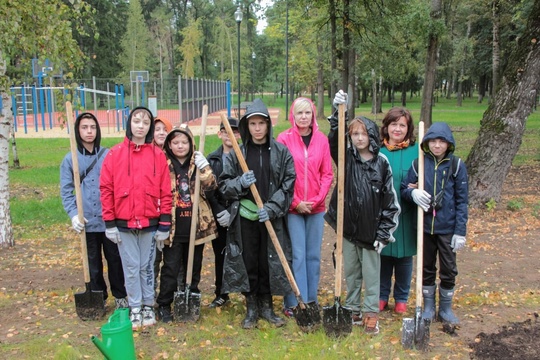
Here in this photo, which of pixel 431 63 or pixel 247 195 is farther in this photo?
pixel 431 63

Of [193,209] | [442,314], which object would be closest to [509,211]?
[442,314]

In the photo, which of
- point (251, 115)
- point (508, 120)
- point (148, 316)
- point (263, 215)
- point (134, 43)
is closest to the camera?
point (263, 215)

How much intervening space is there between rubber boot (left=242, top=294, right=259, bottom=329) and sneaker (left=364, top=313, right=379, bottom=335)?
962mm

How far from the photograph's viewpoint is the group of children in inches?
169

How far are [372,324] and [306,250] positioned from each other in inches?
32.9

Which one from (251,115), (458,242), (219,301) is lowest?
(219,301)

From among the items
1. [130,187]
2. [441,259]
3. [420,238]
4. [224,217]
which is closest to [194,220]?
[224,217]

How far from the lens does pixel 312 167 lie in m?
4.52

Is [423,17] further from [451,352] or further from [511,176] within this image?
[451,352]

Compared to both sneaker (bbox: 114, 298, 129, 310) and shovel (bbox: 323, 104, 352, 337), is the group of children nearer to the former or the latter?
shovel (bbox: 323, 104, 352, 337)

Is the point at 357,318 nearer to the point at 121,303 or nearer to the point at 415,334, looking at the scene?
the point at 415,334

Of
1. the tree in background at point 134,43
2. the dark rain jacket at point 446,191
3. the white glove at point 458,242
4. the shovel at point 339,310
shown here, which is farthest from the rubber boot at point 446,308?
the tree in background at point 134,43

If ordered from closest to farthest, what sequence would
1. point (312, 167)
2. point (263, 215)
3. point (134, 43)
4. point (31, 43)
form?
point (263, 215)
point (312, 167)
point (31, 43)
point (134, 43)

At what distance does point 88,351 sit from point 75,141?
1.76 meters
